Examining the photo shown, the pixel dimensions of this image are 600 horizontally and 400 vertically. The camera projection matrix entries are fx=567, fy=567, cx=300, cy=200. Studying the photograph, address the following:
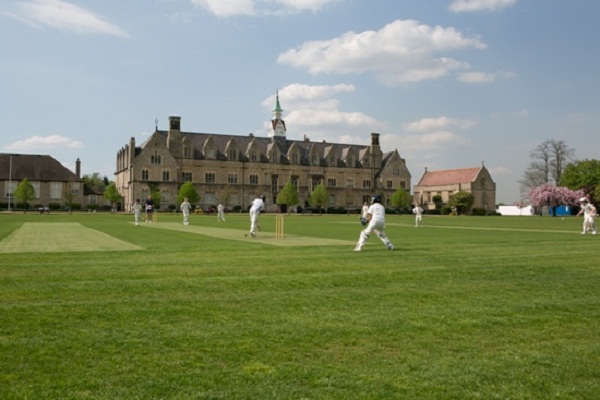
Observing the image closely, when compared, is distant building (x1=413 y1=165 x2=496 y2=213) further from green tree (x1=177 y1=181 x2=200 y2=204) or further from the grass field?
the grass field

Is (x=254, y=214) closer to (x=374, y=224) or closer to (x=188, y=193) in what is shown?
(x=374, y=224)

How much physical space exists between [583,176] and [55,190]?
91923 mm

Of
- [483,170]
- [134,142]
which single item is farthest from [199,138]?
[483,170]

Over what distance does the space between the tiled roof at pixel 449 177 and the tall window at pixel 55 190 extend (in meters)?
71.2

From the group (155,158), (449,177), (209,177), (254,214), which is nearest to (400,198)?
(449,177)

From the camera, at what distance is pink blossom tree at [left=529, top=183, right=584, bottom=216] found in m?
101

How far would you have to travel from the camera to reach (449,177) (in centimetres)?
11438

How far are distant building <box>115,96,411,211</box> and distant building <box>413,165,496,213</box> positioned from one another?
9.47 metres

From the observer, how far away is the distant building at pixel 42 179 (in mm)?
86062

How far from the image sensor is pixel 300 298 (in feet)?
29.2

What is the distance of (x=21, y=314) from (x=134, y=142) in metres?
84.8

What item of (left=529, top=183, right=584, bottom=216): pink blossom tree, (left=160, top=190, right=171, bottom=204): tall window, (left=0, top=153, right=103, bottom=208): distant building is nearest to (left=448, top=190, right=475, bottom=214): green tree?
(left=529, top=183, right=584, bottom=216): pink blossom tree

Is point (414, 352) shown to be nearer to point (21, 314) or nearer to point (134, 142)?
point (21, 314)

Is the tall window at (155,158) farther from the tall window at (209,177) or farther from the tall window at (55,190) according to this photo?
the tall window at (55,190)
